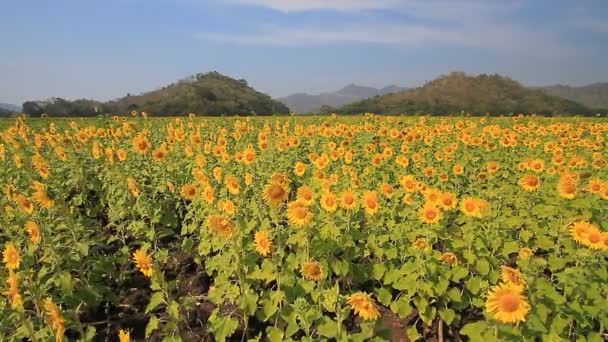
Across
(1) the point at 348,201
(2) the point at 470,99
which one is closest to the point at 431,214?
(1) the point at 348,201

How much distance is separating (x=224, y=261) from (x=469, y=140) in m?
6.60

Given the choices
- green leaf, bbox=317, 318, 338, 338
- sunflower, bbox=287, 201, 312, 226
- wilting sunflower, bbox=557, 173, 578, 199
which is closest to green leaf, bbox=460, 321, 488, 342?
green leaf, bbox=317, 318, 338, 338

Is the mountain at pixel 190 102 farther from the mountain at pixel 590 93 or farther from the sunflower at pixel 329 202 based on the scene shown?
the mountain at pixel 590 93

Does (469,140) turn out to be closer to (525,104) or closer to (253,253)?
(253,253)

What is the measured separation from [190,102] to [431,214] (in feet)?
210

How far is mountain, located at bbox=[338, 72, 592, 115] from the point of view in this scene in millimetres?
65000

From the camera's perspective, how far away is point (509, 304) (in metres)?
2.75

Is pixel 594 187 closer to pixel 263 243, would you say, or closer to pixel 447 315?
pixel 447 315

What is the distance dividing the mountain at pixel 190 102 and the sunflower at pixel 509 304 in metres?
48.6

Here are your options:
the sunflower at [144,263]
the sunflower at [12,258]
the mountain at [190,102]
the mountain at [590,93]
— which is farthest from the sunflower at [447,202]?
the mountain at [590,93]

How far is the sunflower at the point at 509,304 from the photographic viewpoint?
8.93ft

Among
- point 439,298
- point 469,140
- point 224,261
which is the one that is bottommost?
point 439,298

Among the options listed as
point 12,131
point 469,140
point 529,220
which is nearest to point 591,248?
point 529,220

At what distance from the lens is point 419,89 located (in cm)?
8269
